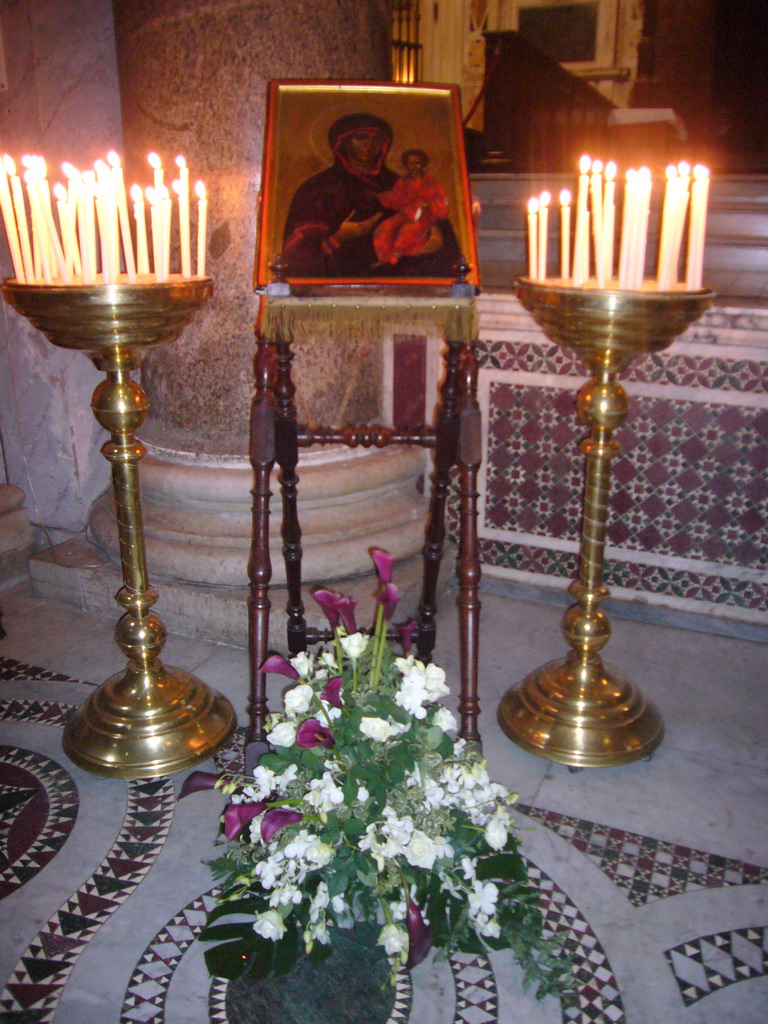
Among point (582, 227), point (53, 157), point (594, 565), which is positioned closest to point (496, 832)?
point (594, 565)

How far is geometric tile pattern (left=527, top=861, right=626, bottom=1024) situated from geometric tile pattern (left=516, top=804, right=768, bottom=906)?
0.49 ft

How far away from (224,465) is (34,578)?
967mm

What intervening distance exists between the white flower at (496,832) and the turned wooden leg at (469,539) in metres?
0.47

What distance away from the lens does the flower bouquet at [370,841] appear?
5.62 ft

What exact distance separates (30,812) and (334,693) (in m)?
1.03

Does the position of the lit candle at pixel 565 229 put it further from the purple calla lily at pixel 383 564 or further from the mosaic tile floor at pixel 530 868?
the mosaic tile floor at pixel 530 868

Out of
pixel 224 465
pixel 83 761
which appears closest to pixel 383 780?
pixel 83 761

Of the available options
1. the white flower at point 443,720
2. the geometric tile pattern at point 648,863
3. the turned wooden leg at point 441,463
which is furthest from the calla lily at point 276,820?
the turned wooden leg at point 441,463

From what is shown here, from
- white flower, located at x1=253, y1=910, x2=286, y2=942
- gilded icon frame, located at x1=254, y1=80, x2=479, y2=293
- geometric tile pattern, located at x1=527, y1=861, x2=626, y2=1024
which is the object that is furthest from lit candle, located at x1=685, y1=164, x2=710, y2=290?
white flower, located at x1=253, y1=910, x2=286, y2=942

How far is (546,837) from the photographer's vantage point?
2189mm

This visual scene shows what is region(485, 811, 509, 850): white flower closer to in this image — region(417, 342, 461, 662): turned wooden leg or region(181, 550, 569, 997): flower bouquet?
region(181, 550, 569, 997): flower bouquet

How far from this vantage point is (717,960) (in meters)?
1.84

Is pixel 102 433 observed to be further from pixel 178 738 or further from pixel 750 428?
pixel 750 428

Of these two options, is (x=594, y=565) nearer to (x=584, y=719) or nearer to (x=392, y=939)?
(x=584, y=719)
